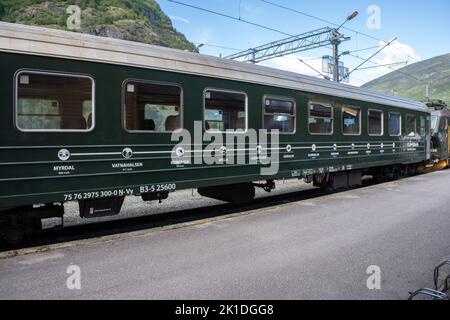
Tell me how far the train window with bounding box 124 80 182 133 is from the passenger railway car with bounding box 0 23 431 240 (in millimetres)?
18

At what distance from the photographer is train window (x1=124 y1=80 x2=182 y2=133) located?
20.8 feet

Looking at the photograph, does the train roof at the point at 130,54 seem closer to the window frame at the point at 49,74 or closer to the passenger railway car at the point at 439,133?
the window frame at the point at 49,74

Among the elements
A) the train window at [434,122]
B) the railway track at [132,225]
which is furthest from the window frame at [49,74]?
the train window at [434,122]

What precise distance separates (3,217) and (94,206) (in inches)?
50.5

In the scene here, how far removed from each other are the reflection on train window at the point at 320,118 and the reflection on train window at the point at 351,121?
0.75 m

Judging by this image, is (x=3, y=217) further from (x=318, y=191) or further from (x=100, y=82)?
(x=318, y=191)

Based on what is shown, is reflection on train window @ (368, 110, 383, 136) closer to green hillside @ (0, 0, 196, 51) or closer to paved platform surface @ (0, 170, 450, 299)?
paved platform surface @ (0, 170, 450, 299)

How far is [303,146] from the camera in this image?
9.50 meters

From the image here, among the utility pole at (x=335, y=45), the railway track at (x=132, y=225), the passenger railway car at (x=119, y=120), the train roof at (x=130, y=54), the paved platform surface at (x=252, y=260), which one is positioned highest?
the utility pole at (x=335, y=45)

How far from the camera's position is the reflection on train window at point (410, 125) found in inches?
580

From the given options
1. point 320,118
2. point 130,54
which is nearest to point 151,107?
point 130,54

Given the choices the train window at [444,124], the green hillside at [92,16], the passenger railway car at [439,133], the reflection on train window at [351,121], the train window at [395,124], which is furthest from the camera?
the green hillside at [92,16]
